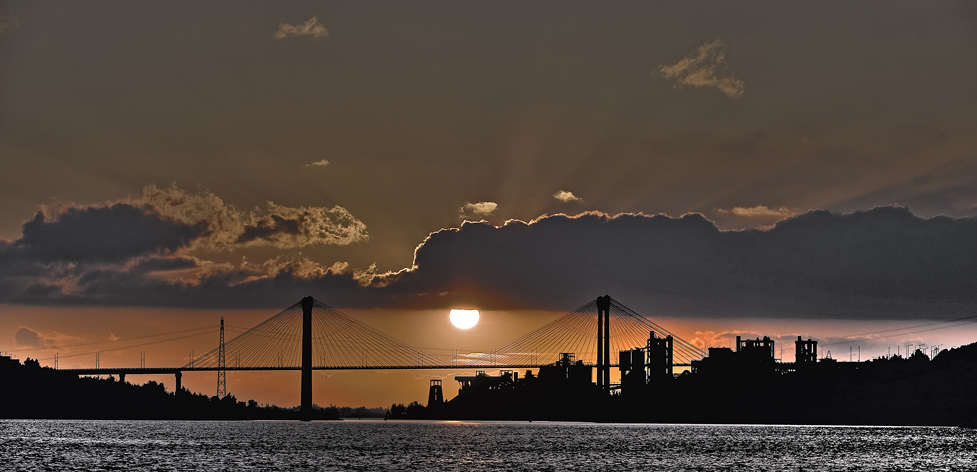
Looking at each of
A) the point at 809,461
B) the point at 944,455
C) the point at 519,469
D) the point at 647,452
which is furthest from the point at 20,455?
the point at 944,455

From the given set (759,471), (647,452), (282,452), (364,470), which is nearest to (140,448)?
(282,452)

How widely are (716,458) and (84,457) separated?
8448 centimetres

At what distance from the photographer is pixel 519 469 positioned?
13738 centimetres

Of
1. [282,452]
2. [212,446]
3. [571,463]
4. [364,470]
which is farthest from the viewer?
[212,446]

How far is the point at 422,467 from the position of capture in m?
138

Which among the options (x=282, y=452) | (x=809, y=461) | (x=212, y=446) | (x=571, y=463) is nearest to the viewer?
(x=571, y=463)

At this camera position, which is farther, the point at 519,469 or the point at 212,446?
the point at 212,446

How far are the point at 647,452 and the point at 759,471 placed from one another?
47881 mm

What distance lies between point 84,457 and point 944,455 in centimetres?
12063

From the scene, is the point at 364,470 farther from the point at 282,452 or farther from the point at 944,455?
the point at 944,455

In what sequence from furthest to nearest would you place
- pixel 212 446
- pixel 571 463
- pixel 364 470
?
pixel 212 446 < pixel 571 463 < pixel 364 470

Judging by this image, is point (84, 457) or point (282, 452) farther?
point (282, 452)

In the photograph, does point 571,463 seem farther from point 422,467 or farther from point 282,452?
point 282,452

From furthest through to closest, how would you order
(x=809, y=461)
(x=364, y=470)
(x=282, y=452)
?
(x=282, y=452)
(x=809, y=461)
(x=364, y=470)
